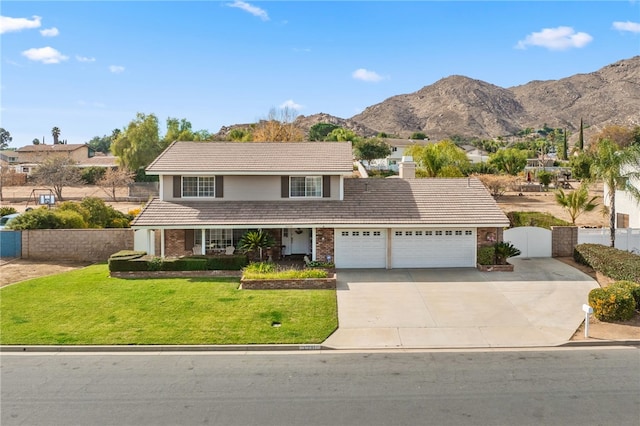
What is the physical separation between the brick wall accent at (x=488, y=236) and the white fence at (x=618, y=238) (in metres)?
5.04

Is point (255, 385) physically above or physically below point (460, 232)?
below

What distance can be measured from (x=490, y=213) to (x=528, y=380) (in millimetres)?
12699

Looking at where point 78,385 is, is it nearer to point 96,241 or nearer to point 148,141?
point 96,241

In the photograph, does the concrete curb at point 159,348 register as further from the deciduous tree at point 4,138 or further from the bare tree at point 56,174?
the deciduous tree at point 4,138

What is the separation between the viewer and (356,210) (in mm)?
23188

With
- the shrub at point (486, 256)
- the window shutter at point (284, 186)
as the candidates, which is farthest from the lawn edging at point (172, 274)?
the shrub at point (486, 256)

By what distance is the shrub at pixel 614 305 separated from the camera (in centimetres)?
1512

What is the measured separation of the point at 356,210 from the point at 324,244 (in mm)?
2260

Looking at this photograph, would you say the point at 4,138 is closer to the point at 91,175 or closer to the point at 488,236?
the point at 91,175

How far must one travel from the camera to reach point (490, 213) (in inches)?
901

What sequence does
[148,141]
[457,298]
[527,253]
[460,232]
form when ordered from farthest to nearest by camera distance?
[148,141] < [527,253] < [460,232] < [457,298]

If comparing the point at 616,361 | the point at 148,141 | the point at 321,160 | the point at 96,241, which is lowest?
the point at 616,361

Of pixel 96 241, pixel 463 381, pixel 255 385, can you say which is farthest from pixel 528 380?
pixel 96 241

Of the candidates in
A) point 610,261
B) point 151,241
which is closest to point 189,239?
point 151,241
